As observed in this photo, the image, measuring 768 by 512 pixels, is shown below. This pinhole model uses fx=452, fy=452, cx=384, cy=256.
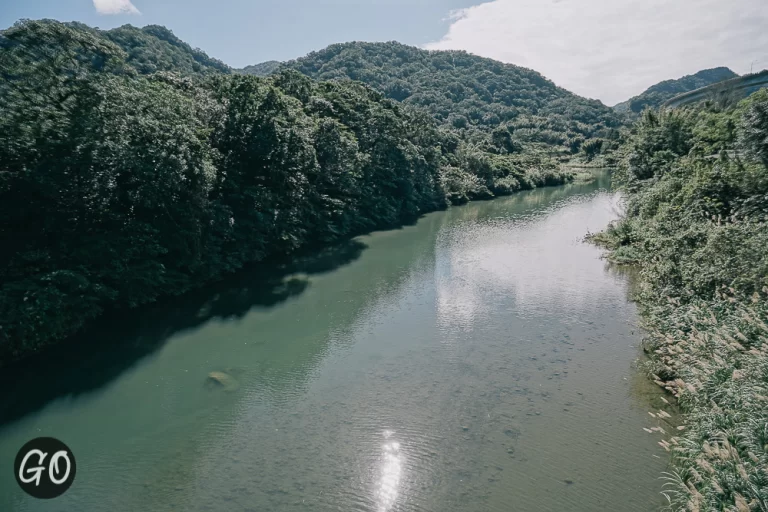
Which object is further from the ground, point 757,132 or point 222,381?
point 757,132

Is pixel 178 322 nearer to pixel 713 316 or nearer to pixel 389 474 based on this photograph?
pixel 389 474

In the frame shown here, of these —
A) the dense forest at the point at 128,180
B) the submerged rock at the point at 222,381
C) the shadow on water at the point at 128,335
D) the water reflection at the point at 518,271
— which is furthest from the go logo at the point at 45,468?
the water reflection at the point at 518,271

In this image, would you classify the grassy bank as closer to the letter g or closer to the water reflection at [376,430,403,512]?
the water reflection at [376,430,403,512]

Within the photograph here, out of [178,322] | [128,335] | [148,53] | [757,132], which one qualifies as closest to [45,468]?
[128,335]

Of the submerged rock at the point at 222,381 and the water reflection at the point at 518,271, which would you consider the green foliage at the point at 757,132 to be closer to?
the water reflection at the point at 518,271

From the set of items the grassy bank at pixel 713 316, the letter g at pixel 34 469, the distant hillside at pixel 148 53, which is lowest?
the letter g at pixel 34 469

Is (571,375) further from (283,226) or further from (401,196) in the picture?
(401,196)

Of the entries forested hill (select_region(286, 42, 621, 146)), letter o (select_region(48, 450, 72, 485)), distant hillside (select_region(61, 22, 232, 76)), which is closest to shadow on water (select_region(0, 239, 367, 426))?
letter o (select_region(48, 450, 72, 485))
